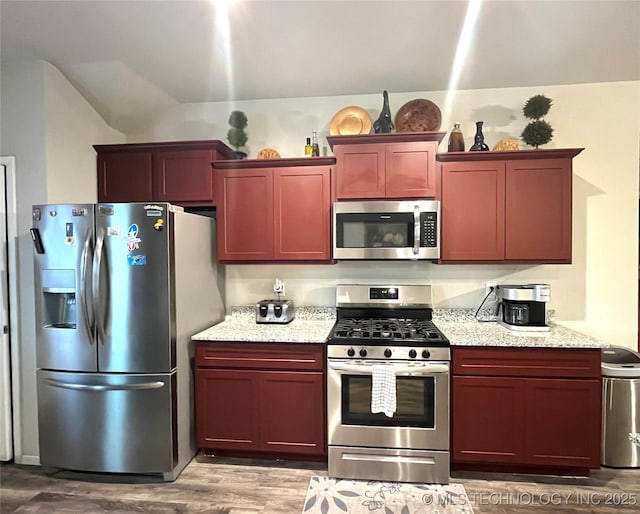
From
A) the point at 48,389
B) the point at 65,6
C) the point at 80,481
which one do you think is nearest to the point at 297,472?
the point at 80,481

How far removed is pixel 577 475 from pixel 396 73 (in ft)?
10.5

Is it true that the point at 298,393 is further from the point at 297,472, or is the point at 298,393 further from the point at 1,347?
the point at 1,347

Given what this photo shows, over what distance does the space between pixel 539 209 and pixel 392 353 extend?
157 cm

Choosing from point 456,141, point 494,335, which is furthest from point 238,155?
point 494,335

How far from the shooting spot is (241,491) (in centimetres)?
229

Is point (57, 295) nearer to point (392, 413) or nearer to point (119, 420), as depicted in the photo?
point (119, 420)

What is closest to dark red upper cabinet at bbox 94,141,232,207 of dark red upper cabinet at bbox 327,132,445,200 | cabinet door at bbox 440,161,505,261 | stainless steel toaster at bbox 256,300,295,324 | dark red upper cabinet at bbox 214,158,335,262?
dark red upper cabinet at bbox 214,158,335,262

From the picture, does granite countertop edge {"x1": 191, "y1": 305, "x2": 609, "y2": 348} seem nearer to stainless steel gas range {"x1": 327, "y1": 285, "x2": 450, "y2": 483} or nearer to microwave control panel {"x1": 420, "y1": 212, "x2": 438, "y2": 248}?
stainless steel gas range {"x1": 327, "y1": 285, "x2": 450, "y2": 483}

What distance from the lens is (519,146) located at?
116 inches

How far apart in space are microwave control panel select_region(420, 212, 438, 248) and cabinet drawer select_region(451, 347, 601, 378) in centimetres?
80

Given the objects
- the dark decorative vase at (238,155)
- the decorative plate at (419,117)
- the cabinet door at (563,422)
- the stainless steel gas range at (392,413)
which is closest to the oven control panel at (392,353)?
the stainless steel gas range at (392,413)

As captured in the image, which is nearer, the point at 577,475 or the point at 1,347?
the point at 577,475

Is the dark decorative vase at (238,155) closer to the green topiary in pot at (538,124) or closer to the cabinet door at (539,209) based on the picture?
the cabinet door at (539,209)

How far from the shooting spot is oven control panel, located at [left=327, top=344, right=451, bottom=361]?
2.32 m
